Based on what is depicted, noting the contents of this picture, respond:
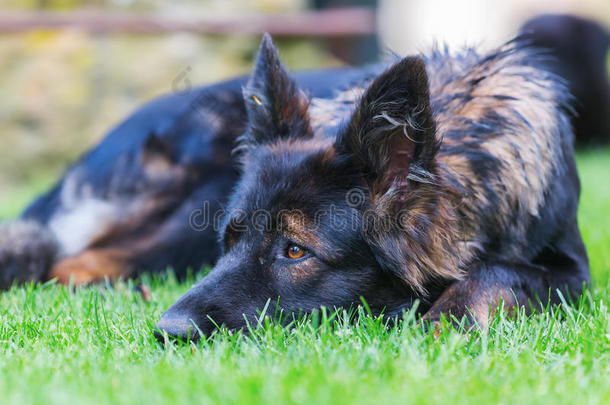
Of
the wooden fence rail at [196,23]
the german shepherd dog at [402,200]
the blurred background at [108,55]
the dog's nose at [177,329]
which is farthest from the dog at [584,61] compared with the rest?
the dog's nose at [177,329]

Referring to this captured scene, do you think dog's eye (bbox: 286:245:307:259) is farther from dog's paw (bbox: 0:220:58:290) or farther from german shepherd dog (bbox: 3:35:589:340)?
dog's paw (bbox: 0:220:58:290)

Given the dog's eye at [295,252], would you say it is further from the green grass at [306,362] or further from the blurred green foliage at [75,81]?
the blurred green foliage at [75,81]

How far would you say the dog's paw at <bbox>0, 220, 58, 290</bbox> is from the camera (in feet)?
12.3

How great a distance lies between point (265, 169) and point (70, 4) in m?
8.45

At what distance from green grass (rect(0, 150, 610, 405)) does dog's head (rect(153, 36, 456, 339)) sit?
26 centimetres

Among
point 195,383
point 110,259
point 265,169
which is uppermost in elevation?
point 265,169

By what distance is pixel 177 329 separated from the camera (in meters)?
2.42

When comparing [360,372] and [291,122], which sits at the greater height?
[291,122]

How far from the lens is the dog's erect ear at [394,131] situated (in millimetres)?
2553

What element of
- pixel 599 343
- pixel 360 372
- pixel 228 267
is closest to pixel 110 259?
pixel 228 267

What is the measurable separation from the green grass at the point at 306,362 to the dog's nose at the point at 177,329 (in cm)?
6

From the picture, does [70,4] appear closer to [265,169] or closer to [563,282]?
[265,169]

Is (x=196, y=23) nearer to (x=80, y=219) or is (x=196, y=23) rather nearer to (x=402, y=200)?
(x=80, y=219)

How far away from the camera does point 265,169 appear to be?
296 cm
